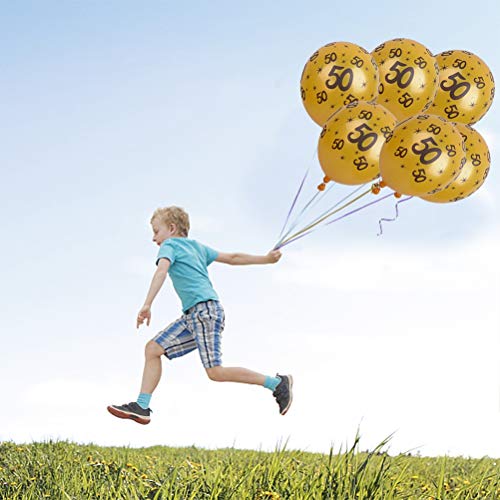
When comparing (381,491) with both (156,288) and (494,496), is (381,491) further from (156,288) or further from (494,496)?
(156,288)

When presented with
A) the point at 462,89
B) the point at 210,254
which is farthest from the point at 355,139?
the point at 210,254

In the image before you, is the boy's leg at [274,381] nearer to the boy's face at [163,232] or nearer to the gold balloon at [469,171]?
the boy's face at [163,232]

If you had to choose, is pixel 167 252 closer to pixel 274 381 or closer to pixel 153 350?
pixel 153 350

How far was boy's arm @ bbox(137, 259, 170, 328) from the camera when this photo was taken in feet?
16.9

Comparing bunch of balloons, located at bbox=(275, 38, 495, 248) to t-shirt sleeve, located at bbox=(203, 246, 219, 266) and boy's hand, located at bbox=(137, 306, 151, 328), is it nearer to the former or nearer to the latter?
t-shirt sleeve, located at bbox=(203, 246, 219, 266)

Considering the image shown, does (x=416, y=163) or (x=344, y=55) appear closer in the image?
(x=416, y=163)

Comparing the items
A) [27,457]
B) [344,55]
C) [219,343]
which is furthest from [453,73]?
[27,457]

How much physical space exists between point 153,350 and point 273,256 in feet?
3.65

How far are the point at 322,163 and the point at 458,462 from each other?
3.62 metres

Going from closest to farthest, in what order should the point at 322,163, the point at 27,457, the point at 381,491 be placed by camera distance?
the point at 381,491, the point at 322,163, the point at 27,457

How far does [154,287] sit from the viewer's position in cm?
529


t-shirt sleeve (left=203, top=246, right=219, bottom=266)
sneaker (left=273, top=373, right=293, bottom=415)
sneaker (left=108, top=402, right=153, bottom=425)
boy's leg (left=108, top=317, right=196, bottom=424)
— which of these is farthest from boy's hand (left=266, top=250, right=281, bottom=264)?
sneaker (left=108, top=402, right=153, bottom=425)

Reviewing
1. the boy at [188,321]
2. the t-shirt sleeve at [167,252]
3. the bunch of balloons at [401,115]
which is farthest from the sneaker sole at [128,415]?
the bunch of balloons at [401,115]

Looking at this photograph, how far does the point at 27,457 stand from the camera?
18.9 feet
